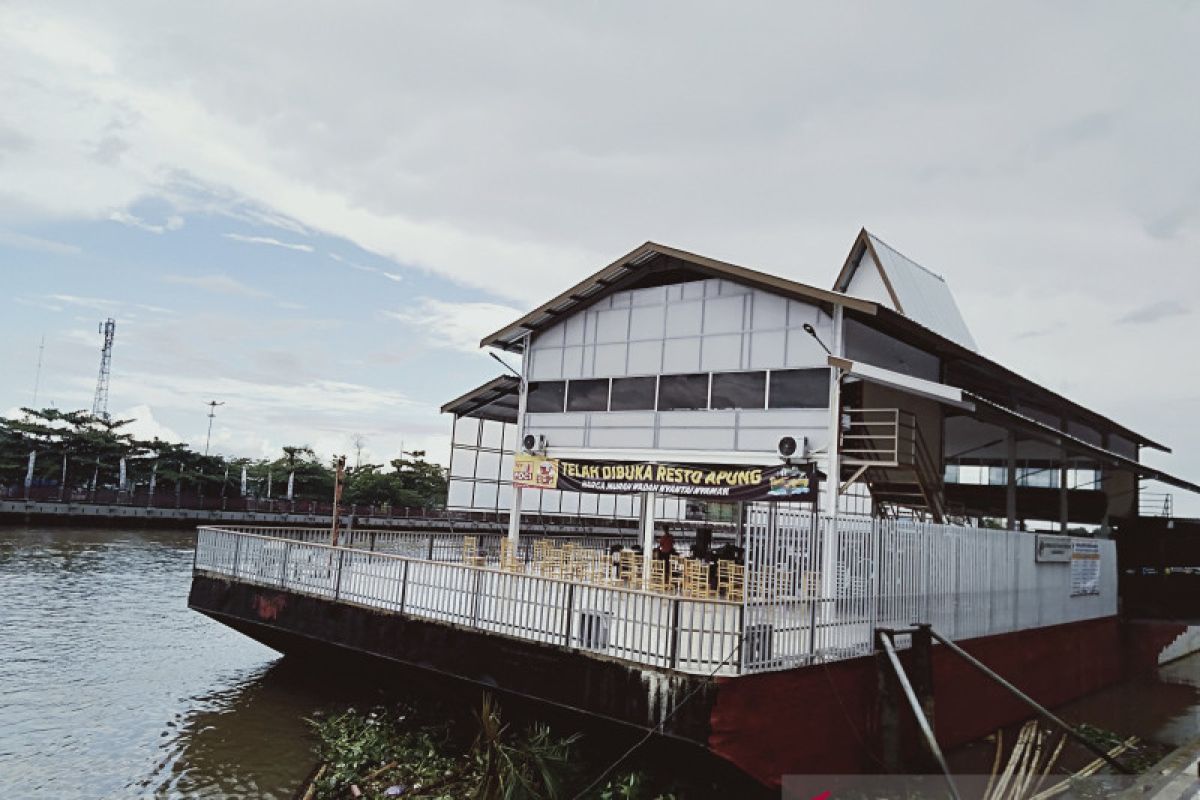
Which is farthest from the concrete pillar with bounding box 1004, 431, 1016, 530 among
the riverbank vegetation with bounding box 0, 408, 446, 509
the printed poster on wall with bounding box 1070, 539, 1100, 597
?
the riverbank vegetation with bounding box 0, 408, 446, 509

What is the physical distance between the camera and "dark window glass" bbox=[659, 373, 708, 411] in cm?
1714

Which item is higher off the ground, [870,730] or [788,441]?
[788,441]

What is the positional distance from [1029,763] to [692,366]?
9492 mm

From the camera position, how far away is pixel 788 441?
15.3 m

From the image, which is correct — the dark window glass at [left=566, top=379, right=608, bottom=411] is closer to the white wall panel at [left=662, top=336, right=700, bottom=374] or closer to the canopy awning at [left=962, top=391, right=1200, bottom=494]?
the white wall panel at [left=662, top=336, right=700, bottom=374]

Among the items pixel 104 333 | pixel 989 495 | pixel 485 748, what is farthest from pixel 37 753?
pixel 104 333

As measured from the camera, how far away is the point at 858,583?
38.1ft

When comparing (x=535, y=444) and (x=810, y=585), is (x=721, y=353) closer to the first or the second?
(x=535, y=444)

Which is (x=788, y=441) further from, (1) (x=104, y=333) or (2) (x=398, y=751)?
(1) (x=104, y=333)

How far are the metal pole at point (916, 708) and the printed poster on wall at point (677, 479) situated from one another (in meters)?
Answer: 3.50

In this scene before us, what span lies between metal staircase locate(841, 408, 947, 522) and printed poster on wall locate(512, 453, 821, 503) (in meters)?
1.02

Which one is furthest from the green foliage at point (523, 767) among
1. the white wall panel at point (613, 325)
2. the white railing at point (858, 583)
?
the white wall panel at point (613, 325)

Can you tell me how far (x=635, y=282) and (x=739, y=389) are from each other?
4.05 m

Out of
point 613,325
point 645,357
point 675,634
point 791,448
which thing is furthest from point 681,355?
point 675,634
